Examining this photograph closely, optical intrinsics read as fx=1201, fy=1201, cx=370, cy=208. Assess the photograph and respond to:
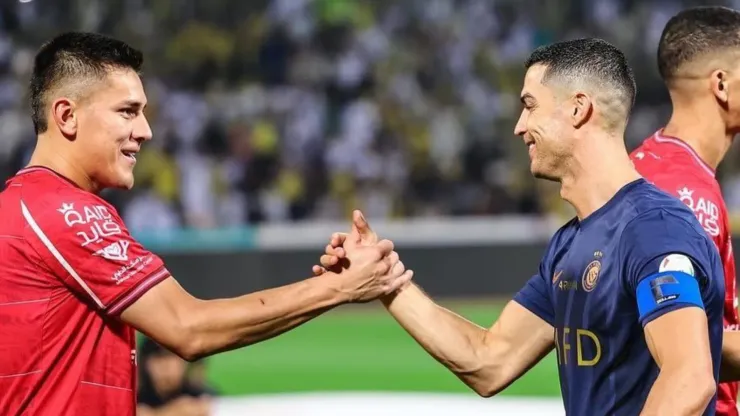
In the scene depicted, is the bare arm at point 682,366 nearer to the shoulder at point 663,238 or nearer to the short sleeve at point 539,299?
the shoulder at point 663,238

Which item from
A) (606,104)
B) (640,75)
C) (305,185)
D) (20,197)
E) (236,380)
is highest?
(606,104)

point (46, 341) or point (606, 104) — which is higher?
point (606, 104)

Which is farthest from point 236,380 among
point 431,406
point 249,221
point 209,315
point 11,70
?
point 209,315

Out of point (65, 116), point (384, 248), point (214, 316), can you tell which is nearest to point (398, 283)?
point (384, 248)

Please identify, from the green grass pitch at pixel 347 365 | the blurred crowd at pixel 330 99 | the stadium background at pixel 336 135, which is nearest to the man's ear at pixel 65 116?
the green grass pitch at pixel 347 365

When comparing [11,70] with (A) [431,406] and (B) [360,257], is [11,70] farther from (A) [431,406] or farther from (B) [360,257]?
(B) [360,257]

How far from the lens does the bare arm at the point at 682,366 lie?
3.29m

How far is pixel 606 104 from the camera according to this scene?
13.1 feet

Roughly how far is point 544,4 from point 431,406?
10526 millimetres

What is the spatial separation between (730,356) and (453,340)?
3.41ft

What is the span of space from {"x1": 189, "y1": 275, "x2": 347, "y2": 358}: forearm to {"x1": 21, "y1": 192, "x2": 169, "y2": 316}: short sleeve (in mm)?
247

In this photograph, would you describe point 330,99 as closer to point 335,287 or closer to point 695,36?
point 695,36

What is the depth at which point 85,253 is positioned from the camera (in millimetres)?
3943

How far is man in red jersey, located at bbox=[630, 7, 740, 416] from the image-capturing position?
4668mm
